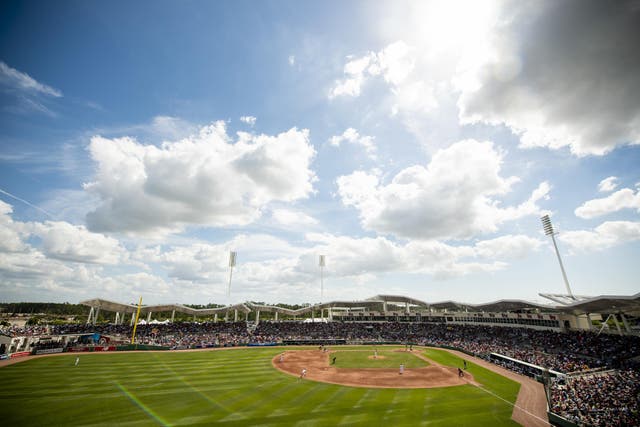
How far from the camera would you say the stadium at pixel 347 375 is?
69.0 feet

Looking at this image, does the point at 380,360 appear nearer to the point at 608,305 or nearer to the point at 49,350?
the point at 608,305

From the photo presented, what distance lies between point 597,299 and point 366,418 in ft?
Answer: 112

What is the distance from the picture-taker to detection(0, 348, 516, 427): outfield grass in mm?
20109

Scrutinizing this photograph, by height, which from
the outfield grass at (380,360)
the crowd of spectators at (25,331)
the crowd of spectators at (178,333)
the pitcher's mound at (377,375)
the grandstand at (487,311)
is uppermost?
the grandstand at (487,311)

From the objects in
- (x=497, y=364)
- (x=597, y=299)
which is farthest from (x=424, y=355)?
(x=597, y=299)

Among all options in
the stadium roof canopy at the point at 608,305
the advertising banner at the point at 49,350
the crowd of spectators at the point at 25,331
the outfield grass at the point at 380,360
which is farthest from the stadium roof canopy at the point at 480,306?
the outfield grass at the point at 380,360

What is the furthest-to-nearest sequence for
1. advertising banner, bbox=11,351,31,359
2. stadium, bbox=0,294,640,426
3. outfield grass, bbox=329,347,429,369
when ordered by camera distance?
1. advertising banner, bbox=11,351,31,359
2. outfield grass, bbox=329,347,429,369
3. stadium, bbox=0,294,640,426

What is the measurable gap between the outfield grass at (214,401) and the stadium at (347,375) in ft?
0.49

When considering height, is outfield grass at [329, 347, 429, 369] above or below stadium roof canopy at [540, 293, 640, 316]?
below

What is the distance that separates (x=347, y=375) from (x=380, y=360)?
11470 millimetres

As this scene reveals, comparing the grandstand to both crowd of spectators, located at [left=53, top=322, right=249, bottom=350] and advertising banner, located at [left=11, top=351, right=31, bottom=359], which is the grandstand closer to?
crowd of spectators, located at [left=53, top=322, right=249, bottom=350]

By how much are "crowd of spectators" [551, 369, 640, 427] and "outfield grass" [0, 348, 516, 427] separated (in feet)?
13.7

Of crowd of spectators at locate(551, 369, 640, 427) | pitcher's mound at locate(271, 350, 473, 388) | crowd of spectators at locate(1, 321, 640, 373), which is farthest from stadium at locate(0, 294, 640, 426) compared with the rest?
crowd of spectators at locate(1, 321, 640, 373)

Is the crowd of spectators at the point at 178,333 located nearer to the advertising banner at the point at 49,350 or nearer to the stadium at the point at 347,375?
the stadium at the point at 347,375
